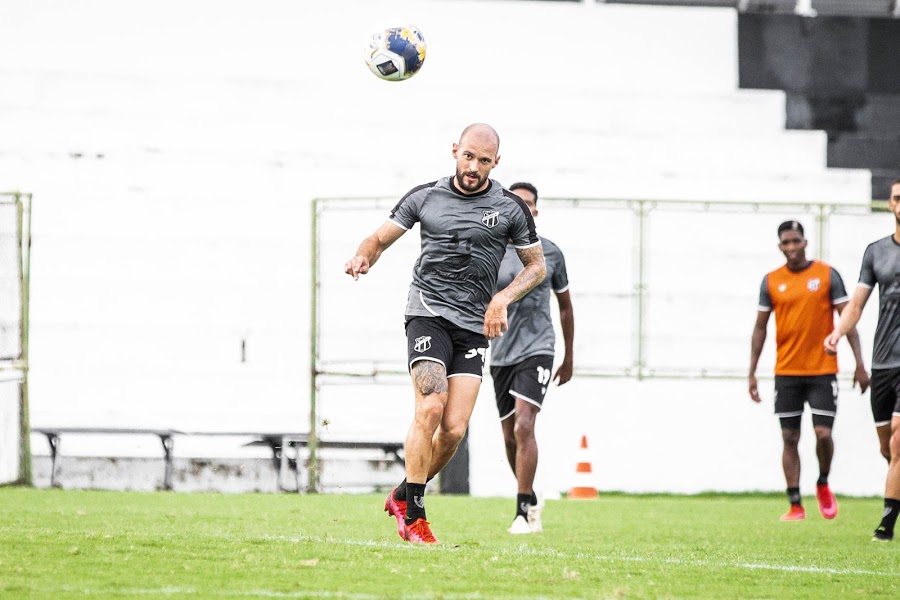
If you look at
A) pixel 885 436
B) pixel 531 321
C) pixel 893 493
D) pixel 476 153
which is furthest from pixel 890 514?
pixel 476 153

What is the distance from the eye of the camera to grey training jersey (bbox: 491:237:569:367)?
8.92 m

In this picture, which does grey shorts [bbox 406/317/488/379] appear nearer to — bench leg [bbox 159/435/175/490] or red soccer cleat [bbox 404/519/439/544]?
red soccer cleat [bbox 404/519/439/544]

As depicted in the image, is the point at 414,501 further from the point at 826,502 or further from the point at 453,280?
the point at 826,502

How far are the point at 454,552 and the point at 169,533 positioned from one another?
1.74 meters

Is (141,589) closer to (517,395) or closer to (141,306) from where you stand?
(517,395)

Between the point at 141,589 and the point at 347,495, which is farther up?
the point at 141,589

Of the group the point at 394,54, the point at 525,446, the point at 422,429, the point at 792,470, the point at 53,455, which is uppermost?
the point at 394,54

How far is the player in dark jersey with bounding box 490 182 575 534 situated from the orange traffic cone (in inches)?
154

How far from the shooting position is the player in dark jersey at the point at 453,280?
6.77 metres

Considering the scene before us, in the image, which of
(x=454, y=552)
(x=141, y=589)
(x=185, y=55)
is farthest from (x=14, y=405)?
(x=141, y=589)

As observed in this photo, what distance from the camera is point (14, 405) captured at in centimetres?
1304

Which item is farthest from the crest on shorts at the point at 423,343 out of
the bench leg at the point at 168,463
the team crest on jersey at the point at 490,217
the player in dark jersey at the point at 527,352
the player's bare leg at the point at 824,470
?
the bench leg at the point at 168,463

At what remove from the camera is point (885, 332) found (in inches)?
342

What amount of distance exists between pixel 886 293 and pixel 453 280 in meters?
3.17
